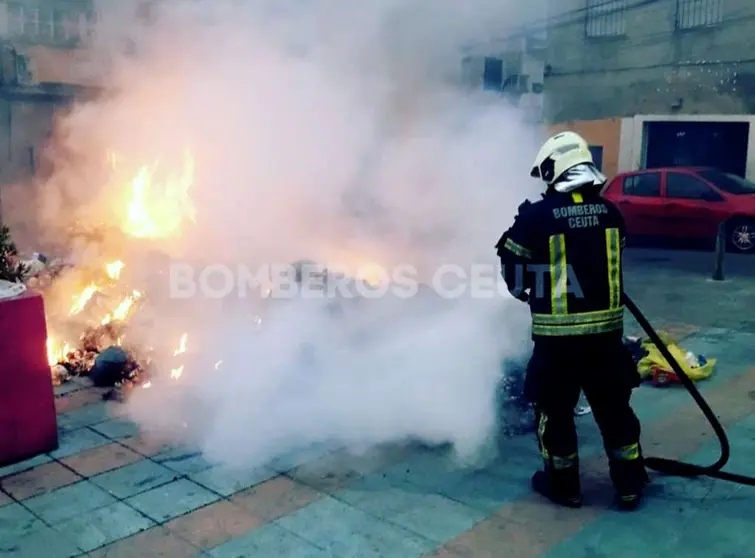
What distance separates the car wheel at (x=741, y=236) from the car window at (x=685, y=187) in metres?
0.60

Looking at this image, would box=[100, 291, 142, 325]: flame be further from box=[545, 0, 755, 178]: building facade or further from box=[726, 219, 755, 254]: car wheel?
box=[726, 219, 755, 254]: car wheel

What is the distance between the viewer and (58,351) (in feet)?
19.1

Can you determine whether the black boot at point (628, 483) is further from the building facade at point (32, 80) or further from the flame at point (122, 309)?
the building facade at point (32, 80)

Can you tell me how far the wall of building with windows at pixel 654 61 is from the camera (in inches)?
490

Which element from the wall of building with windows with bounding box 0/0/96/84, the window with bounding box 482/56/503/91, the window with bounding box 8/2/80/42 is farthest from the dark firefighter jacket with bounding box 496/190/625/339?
the window with bounding box 8/2/80/42

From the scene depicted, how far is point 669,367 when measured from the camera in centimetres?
538

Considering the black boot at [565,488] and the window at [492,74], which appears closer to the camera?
the black boot at [565,488]

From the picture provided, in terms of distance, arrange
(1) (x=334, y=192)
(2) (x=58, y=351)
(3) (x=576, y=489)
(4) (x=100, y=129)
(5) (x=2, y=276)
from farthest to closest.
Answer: (4) (x=100, y=129) → (1) (x=334, y=192) → (2) (x=58, y=351) → (5) (x=2, y=276) → (3) (x=576, y=489)

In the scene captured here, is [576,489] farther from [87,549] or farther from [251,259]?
[251,259]

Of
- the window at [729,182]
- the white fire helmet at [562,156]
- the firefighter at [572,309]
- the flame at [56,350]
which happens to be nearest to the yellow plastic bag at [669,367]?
the firefighter at [572,309]

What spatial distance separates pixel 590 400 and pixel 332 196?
3.26 m

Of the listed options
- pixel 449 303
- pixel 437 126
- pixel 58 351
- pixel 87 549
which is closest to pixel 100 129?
pixel 58 351

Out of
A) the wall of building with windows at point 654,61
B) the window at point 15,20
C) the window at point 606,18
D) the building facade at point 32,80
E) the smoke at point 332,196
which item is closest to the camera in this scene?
the smoke at point 332,196

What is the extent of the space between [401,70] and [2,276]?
3204mm
